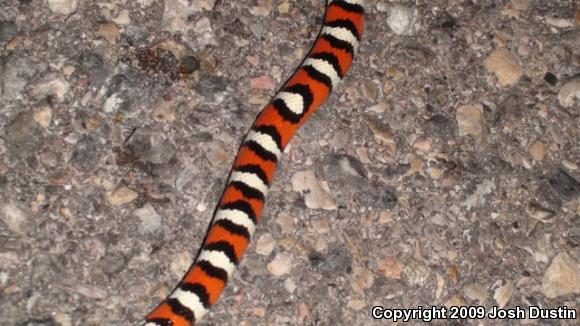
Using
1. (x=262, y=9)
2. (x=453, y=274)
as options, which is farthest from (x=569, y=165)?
(x=262, y=9)

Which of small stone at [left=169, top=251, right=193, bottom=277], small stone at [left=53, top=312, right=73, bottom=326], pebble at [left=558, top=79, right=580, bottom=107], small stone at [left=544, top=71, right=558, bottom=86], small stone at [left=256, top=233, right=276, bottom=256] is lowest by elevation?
small stone at [left=53, top=312, right=73, bottom=326]

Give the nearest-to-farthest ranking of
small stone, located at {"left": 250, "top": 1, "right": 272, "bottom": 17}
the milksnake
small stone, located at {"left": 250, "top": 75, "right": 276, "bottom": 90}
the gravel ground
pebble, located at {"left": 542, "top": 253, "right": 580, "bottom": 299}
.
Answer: the milksnake < the gravel ground < pebble, located at {"left": 542, "top": 253, "right": 580, "bottom": 299} < small stone, located at {"left": 250, "top": 75, "right": 276, "bottom": 90} < small stone, located at {"left": 250, "top": 1, "right": 272, "bottom": 17}

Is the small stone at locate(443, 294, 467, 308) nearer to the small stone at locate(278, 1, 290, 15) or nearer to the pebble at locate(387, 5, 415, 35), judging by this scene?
the pebble at locate(387, 5, 415, 35)

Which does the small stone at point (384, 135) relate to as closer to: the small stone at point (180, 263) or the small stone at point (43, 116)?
the small stone at point (180, 263)

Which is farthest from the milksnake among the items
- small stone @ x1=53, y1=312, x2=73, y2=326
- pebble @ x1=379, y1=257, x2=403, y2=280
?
pebble @ x1=379, y1=257, x2=403, y2=280

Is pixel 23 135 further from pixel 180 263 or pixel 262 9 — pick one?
pixel 262 9

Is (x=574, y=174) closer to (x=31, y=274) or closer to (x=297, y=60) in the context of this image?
(x=297, y=60)

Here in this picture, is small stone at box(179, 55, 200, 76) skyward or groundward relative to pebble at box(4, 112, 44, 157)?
skyward
